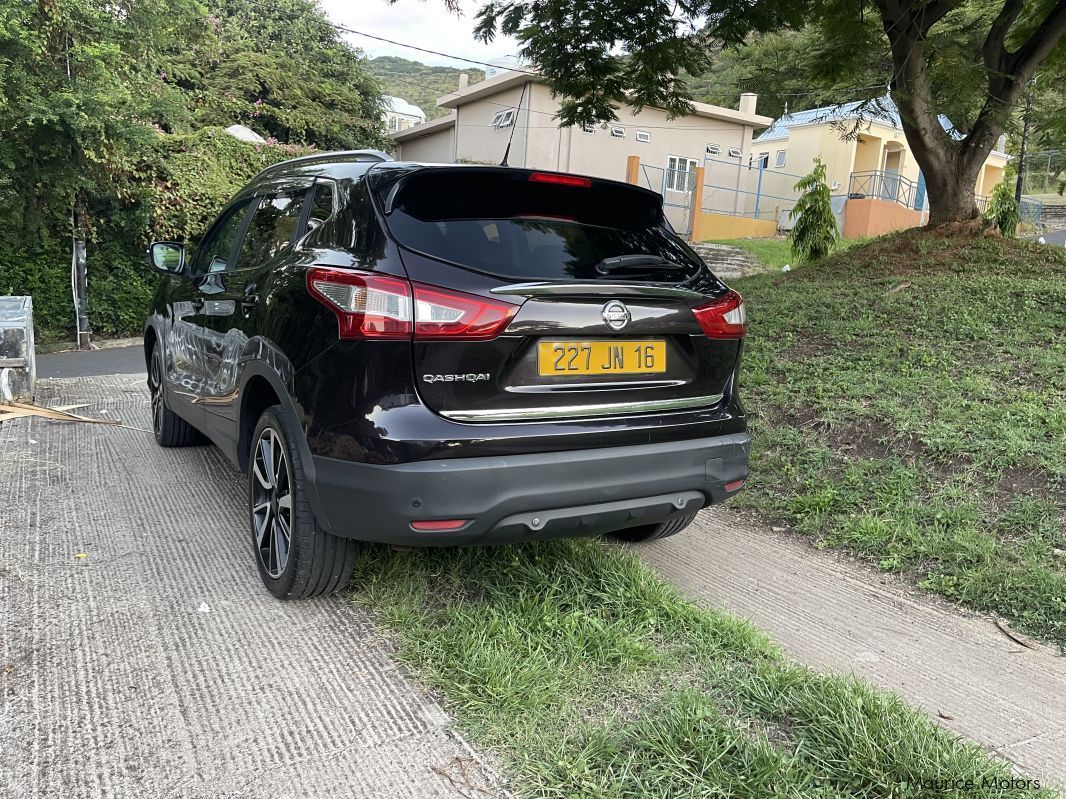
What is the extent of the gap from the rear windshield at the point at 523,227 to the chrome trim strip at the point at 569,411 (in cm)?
45

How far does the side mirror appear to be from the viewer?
14.5ft

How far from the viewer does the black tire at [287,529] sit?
277cm

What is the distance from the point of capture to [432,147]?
27703 mm

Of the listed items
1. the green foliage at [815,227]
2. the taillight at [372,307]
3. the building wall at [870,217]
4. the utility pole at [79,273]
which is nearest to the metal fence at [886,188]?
the building wall at [870,217]

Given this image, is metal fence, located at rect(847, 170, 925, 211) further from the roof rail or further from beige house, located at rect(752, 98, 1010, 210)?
the roof rail

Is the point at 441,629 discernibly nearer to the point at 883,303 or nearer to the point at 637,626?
the point at 637,626

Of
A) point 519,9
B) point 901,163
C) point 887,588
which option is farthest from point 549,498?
point 901,163

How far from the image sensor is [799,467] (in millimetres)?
4484

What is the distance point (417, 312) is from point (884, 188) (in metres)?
25.8

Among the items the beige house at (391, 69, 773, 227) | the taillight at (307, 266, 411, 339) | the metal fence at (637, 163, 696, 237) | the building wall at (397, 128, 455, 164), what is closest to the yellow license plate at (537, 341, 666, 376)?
the taillight at (307, 266, 411, 339)

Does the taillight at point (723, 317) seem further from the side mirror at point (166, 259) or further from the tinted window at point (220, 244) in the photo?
the side mirror at point (166, 259)

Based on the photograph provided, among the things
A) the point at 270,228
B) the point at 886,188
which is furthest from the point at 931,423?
the point at 886,188

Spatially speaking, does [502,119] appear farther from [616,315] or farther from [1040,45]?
[616,315]

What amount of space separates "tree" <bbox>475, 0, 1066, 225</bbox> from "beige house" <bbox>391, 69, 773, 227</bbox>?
1163 cm
